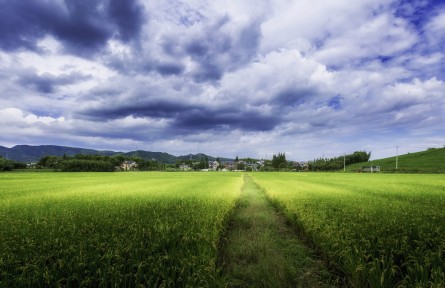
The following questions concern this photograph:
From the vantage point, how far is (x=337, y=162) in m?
150

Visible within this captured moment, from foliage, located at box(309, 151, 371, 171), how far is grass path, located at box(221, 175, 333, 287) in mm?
142394

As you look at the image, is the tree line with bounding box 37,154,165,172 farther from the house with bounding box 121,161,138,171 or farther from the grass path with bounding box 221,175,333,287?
the grass path with bounding box 221,175,333,287

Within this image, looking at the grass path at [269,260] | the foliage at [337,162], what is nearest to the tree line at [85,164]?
the foliage at [337,162]

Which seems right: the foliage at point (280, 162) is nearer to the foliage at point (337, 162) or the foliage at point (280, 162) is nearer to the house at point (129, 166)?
the foliage at point (337, 162)

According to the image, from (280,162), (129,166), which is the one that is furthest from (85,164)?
(280,162)

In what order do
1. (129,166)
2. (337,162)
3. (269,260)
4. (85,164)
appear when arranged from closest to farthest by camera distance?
(269,260)
(85,164)
(337,162)
(129,166)

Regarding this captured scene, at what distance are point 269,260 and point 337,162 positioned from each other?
154m

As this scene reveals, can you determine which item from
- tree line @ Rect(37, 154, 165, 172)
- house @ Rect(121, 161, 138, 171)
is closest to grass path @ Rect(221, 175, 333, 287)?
tree line @ Rect(37, 154, 165, 172)

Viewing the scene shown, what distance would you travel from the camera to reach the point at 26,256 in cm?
523

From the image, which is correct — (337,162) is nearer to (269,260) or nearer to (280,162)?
(280,162)

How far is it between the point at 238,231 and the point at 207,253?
513 cm

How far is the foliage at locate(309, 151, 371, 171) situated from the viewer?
145m

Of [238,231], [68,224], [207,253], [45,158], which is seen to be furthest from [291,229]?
[45,158]

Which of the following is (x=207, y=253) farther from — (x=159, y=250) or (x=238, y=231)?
(x=238, y=231)
